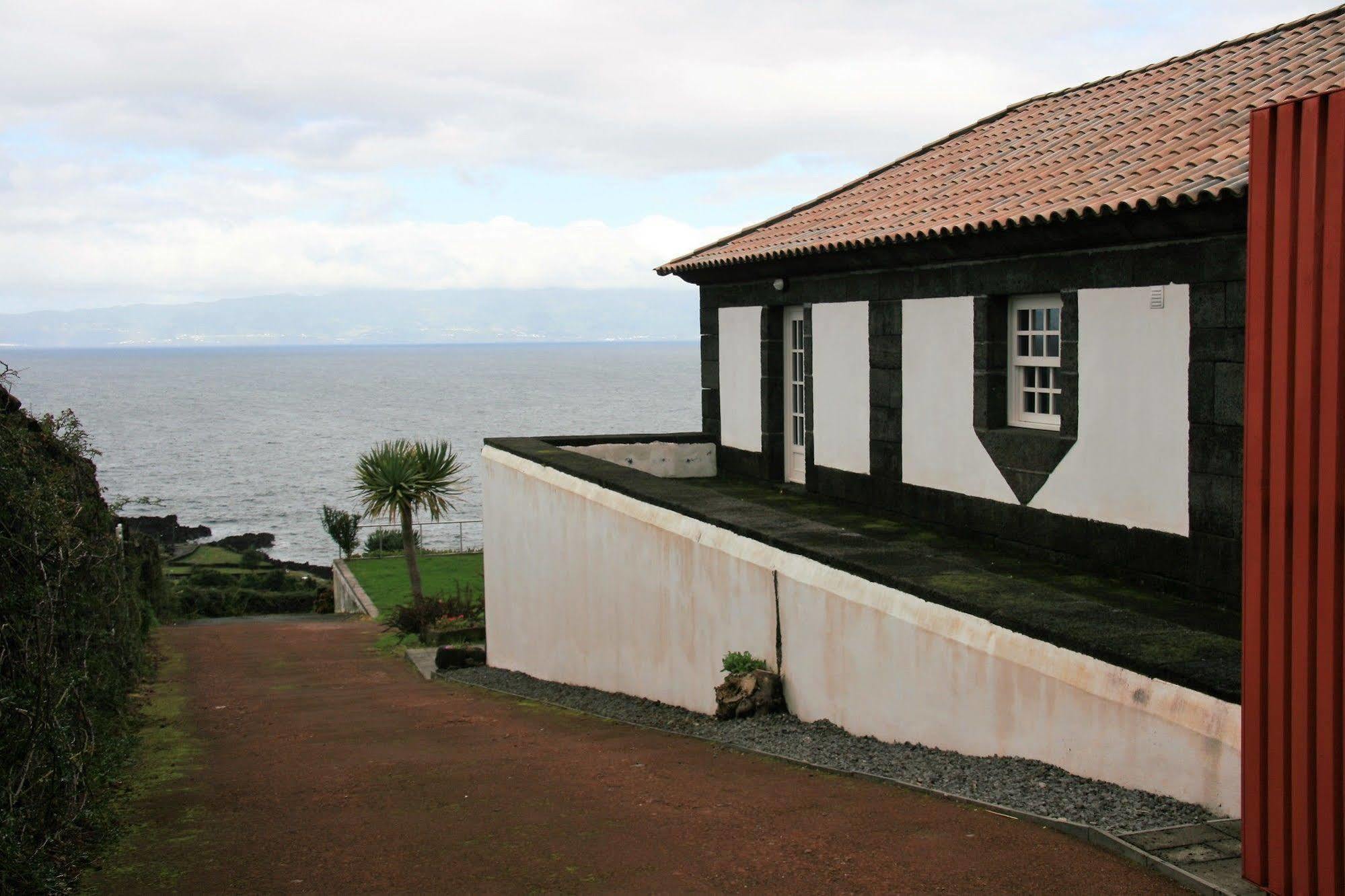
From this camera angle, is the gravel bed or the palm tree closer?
the gravel bed

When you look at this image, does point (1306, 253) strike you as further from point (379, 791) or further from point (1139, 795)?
point (379, 791)

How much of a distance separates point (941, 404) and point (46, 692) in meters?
8.60

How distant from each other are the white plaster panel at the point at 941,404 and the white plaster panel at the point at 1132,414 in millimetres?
1192

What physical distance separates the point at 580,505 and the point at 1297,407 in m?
10.1

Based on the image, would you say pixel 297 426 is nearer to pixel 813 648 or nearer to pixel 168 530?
pixel 168 530

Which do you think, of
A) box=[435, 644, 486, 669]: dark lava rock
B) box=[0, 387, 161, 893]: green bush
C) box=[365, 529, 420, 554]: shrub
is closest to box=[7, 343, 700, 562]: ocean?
box=[365, 529, 420, 554]: shrub

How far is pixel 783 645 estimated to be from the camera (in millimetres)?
9680

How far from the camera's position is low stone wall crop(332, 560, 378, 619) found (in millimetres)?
30531

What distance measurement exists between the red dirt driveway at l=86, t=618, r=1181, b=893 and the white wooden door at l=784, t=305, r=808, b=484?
648 cm

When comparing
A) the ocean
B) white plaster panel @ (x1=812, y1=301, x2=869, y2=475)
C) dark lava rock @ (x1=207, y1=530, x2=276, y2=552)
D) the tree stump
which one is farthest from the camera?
the ocean

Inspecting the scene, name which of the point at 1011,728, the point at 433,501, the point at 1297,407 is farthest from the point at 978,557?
the point at 433,501

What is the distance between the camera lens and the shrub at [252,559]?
44.9 m

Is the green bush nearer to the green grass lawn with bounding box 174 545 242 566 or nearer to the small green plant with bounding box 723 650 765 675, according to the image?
the small green plant with bounding box 723 650 765 675

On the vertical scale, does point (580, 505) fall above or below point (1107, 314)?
below
